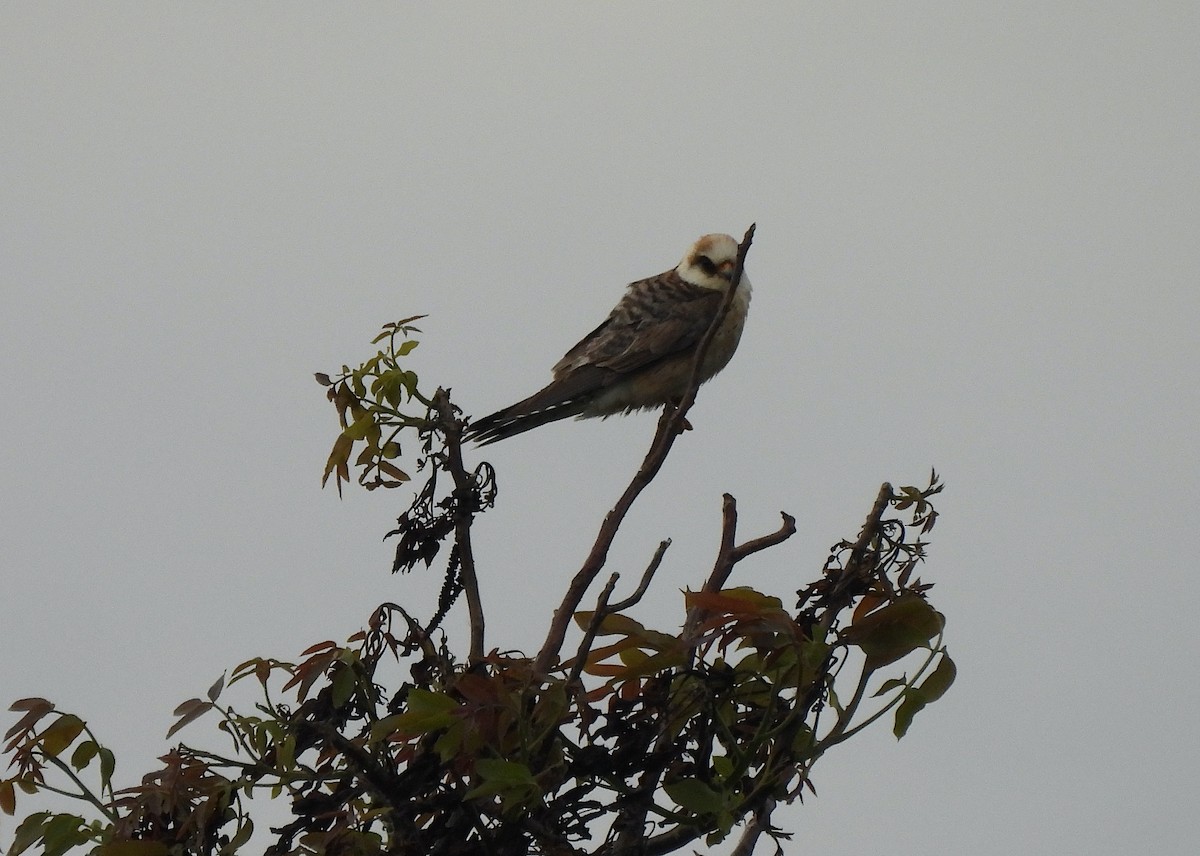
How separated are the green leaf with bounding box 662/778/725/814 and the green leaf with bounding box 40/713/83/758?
2.89 feet

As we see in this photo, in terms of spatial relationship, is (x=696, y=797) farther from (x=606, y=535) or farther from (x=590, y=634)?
(x=606, y=535)

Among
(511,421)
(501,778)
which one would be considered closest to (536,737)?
(501,778)

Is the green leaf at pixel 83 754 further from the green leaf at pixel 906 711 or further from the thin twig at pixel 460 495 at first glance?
the green leaf at pixel 906 711

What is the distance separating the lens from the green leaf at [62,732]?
2.02m

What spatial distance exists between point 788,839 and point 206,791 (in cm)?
81

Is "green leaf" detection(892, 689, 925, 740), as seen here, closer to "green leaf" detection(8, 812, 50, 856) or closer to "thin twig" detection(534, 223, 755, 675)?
"thin twig" detection(534, 223, 755, 675)

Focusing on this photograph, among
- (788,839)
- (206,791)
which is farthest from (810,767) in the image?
(206,791)

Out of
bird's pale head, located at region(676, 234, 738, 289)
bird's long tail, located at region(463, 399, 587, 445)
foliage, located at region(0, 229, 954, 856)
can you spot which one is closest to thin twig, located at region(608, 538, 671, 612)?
foliage, located at region(0, 229, 954, 856)

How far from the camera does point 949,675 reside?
1.92 meters

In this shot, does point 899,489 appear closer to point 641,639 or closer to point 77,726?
point 641,639

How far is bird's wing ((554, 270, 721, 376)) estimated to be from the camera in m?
6.32

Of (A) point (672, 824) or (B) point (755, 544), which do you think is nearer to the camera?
(A) point (672, 824)

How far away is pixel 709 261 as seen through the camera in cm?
728

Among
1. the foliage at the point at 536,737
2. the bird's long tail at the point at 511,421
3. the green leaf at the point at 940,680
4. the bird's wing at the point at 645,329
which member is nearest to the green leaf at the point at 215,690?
the foliage at the point at 536,737
